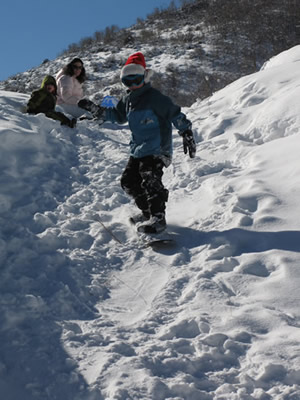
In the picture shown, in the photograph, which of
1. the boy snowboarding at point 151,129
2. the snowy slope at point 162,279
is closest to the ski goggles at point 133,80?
the boy snowboarding at point 151,129

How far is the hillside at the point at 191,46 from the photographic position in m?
23.1

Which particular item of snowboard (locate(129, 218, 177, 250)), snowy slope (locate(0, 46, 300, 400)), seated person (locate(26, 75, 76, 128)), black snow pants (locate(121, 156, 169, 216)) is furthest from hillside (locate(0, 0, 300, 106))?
snowboard (locate(129, 218, 177, 250))

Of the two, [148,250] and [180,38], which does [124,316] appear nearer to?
[148,250]

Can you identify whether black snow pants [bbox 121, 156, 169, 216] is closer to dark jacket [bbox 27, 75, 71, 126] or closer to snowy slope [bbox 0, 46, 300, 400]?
snowy slope [bbox 0, 46, 300, 400]

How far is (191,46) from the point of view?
27.8 meters

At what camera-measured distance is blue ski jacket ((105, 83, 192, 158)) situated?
3.43m

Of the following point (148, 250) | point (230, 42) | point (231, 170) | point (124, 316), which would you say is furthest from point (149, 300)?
point (230, 42)

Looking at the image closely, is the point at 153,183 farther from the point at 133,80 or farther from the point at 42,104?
the point at 42,104

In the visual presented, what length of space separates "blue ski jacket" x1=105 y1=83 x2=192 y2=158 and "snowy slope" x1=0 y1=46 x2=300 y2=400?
2.33 ft

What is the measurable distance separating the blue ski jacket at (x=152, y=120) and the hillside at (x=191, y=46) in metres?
16.5

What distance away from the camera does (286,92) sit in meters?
5.58

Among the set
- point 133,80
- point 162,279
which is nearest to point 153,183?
point 133,80

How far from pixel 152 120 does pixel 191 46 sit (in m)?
26.5

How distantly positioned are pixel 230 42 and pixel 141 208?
86.1ft
